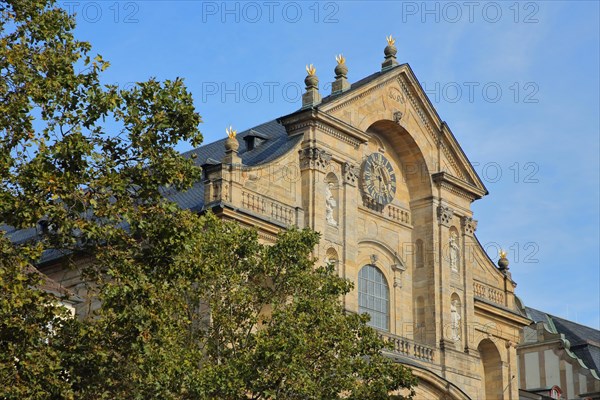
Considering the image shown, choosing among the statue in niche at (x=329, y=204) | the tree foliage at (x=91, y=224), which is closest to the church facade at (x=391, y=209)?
the statue in niche at (x=329, y=204)

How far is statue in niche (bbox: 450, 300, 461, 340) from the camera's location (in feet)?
186

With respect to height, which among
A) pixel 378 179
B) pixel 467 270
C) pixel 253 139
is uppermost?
pixel 253 139

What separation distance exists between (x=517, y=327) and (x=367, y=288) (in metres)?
10.6

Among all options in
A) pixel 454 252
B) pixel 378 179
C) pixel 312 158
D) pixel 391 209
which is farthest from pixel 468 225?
pixel 312 158

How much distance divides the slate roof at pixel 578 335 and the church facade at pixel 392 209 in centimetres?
1940

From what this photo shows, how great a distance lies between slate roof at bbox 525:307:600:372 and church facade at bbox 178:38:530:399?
764 inches

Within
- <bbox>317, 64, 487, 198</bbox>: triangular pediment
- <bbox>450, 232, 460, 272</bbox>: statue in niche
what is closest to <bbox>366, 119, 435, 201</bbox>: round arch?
<bbox>317, 64, 487, 198</bbox>: triangular pediment

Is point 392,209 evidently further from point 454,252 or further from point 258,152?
point 258,152

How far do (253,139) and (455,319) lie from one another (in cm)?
1156

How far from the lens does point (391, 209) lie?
5625 centimetres

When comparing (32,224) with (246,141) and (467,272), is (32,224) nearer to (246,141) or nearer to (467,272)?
(246,141)

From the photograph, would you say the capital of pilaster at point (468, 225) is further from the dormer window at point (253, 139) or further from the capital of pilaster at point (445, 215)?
the dormer window at point (253, 139)

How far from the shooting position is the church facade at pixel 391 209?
50.6 m

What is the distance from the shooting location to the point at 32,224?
28.2 m
